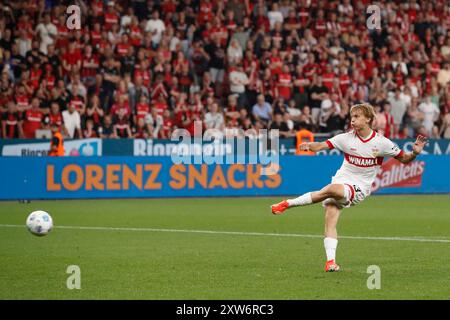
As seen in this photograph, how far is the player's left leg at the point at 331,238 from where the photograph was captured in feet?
38.5

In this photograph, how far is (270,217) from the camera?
66.3ft

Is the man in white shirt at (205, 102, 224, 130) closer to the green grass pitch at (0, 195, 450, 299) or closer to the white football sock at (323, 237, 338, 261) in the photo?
the green grass pitch at (0, 195, 450, 299)

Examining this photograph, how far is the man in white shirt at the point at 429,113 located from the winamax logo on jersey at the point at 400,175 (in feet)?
10.6

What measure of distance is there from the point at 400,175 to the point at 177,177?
6.30m

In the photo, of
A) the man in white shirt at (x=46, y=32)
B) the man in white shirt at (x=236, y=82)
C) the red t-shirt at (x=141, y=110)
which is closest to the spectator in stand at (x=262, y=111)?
the man in white shirt at (x=236, y=82)

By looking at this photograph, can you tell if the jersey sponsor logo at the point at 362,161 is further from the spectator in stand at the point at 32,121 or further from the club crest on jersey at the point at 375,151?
the spectator in stand at the point at 32,121

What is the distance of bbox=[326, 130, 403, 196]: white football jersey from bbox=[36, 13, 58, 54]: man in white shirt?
16662 millimetres

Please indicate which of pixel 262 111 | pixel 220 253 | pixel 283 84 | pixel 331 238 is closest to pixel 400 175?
pixel 262 111

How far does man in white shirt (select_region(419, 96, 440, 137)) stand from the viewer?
3080 cm

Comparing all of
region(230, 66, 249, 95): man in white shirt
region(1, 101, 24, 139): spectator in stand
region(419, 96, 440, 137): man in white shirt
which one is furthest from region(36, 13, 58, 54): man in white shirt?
region(419, 96, 440, 137): man in white shirt

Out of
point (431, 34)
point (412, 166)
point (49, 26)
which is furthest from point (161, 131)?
point (431, 34)

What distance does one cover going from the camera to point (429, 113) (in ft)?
101
